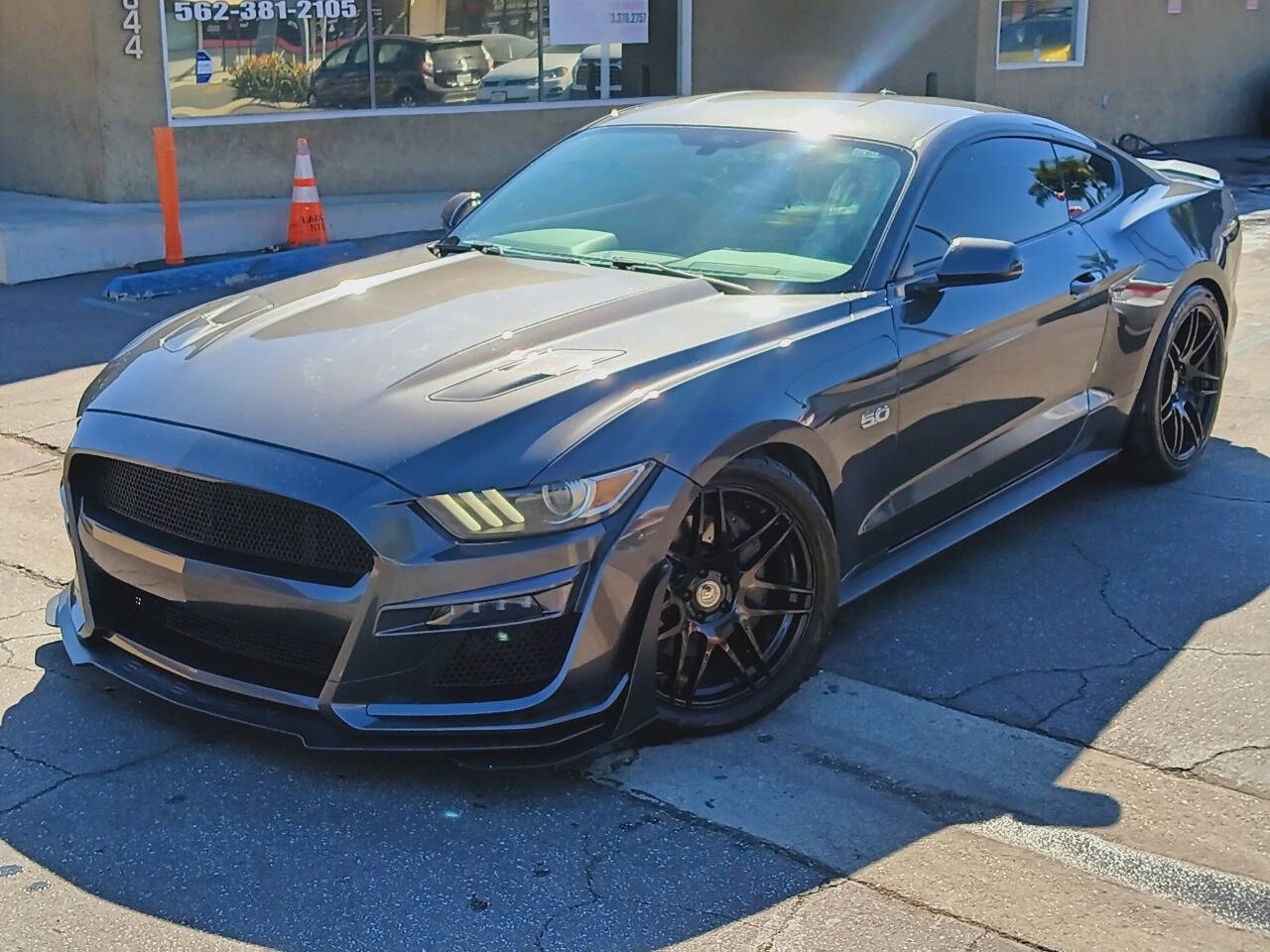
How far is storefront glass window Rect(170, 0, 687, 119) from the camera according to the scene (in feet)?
38.7

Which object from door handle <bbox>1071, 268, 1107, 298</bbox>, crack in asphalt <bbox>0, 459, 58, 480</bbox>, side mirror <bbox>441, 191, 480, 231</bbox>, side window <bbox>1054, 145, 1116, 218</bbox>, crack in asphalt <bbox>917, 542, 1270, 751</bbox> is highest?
side window <bbox>1054, 145, 1116, 218</bbox>

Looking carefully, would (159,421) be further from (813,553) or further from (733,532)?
(813,553)

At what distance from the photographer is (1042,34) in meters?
17.5

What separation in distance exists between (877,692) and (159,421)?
215 cm

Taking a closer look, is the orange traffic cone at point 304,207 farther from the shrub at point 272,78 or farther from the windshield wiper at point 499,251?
the windshield wiper at point 499,251

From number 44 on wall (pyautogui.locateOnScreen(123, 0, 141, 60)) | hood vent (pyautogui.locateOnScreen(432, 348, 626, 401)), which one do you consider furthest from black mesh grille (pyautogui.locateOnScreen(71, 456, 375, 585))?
number 44 on wall (pyautogui.locateOnScreen(123, 0, 141, 60))

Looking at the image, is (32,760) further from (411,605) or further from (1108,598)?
(1108,598)

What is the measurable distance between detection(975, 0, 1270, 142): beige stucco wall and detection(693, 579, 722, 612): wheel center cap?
13.6 meters

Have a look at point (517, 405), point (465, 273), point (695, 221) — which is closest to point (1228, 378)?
point (695, 221)

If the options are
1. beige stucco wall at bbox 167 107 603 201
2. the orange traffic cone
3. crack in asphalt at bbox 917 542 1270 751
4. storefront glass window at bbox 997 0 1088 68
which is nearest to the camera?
crack in asphalt at bbox 917 542 1270 751

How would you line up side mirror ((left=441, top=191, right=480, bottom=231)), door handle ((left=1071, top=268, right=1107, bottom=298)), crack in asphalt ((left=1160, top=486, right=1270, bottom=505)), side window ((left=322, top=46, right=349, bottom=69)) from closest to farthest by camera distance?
door handle ((left=1071, top=268, right=1107, bottom=298)), side mirror ((left=441, top=191, right=480, bottom=231)), crack in asphalt ((left=1160, top=486, right=1270, bottom=505)), side window ((left=322, top=46, right=349, bottom=69))

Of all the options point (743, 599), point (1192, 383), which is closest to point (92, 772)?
point (743, 599)

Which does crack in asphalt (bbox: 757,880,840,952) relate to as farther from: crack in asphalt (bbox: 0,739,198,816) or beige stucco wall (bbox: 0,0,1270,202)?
beige stucco wall (bbox: 0,0,1270,202)

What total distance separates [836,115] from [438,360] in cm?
208
